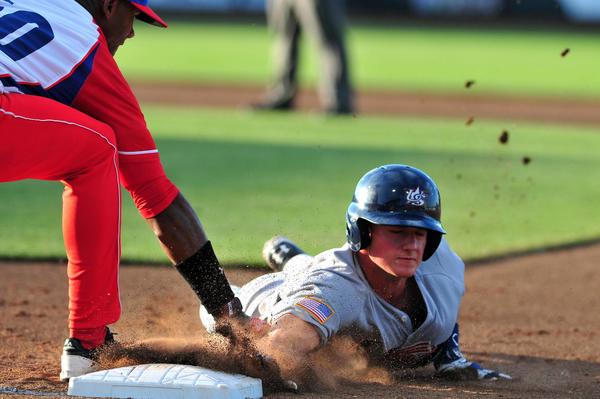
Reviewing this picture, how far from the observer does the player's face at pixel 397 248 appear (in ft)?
13.1

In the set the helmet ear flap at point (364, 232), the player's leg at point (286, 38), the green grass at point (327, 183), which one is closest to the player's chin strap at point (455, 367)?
the helmet ear flap at point (364, 232)

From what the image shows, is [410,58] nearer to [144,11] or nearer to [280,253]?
[280,253]

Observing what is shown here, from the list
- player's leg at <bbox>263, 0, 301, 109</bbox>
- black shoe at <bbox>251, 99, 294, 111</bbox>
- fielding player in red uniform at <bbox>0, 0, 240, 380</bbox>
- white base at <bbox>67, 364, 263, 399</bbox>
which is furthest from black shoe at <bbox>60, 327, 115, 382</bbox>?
black shoe at <bbox>251, 99, 294, 111</bbox>

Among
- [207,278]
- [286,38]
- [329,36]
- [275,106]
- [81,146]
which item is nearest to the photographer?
[81,146]

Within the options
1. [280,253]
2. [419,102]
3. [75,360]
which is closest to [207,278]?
[75,360]

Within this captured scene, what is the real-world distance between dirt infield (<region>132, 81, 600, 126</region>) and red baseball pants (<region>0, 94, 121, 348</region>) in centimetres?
1246

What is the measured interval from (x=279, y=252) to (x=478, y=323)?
1.09 metres

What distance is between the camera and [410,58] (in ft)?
88.1

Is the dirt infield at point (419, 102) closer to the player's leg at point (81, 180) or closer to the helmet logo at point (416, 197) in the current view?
the helmet logo at point (416, 197)

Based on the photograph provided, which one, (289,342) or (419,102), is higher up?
(289,342)

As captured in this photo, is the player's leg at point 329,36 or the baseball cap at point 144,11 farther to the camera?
the player's leg at point 329,36

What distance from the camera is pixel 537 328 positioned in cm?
546

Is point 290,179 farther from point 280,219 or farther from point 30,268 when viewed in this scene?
point 30,268

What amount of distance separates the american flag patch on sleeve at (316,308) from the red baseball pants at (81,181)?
653 millimetres
